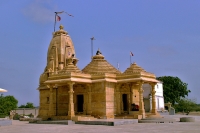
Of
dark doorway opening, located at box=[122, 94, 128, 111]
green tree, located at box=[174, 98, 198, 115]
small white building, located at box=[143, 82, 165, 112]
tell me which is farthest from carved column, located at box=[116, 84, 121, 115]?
green tree, located at box=[174, 98, 198, 115]

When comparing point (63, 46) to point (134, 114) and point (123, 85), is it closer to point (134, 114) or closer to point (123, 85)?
point (123, 85)

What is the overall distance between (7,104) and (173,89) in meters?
34.2

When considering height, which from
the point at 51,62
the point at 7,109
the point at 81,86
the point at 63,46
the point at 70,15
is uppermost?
the point at 70,15

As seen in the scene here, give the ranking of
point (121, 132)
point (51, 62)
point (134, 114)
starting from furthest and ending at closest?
point (51, 62)
point (134, 114)
point (121, 132)

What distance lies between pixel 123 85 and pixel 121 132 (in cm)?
1253

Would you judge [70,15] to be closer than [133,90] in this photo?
No

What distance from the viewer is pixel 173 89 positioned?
53250 millimetres

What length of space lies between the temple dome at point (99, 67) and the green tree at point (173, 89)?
28.4 meters

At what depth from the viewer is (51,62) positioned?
96.4 feet

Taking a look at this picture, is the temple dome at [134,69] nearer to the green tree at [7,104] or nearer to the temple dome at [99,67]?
the temple dome at [99,67]

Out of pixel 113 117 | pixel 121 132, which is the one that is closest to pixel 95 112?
pixel 113 117

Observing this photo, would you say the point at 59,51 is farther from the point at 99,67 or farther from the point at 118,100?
the point at 118,100

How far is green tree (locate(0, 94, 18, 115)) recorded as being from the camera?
52.2 m

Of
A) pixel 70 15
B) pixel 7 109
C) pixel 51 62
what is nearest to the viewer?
pixel 51 62
